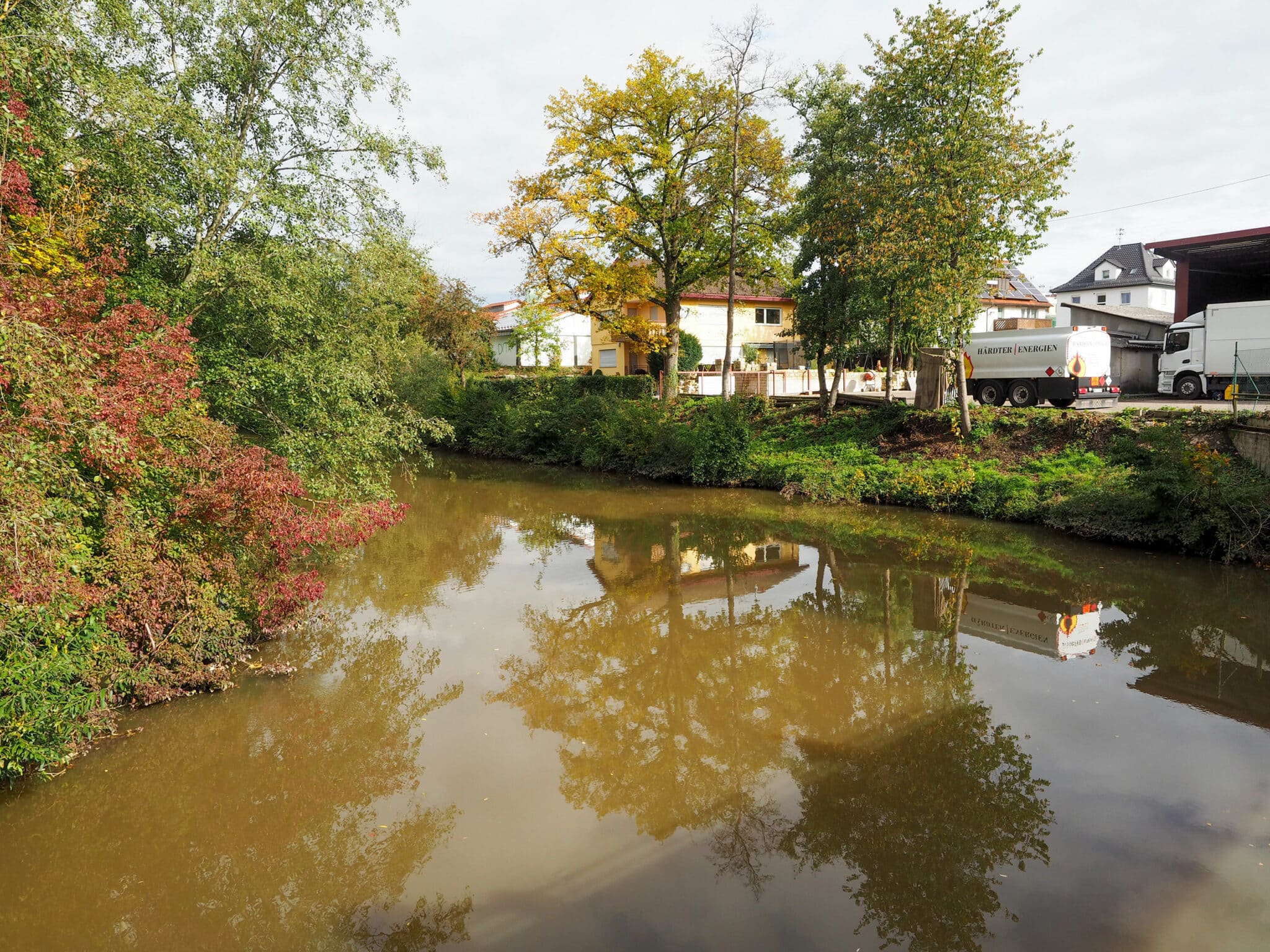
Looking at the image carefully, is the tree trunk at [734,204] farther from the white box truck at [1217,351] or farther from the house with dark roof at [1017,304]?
the house with dark roof at [1017,304]

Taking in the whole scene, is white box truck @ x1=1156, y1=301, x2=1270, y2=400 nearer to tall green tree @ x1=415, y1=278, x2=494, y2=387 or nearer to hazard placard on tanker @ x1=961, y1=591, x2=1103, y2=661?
hazard placard on tanker @ x1=961, y1=591, x2=1103, y2=661

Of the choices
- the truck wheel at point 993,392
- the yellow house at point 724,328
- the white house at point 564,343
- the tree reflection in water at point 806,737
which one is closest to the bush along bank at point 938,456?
the truck wheel at point 993,392

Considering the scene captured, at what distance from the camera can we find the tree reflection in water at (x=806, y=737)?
5.69 metres

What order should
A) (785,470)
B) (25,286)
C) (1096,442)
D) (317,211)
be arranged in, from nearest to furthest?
(25,286) < (317,211) < (1096,442) < (785,470)

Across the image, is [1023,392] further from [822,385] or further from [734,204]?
[734,204]

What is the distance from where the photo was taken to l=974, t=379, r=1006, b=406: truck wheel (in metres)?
23.4

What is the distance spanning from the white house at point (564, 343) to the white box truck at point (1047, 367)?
71.8ft

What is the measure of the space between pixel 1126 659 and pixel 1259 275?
22220 mm

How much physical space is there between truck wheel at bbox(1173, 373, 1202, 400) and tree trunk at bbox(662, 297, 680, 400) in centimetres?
1513

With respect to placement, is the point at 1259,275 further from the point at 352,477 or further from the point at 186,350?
the point at 186,350

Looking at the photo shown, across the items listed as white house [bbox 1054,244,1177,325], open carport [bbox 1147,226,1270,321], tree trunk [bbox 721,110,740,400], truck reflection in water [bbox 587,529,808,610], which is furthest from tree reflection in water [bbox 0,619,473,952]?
white house [bbox 1054,244,1177,325]

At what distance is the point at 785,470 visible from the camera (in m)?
21.1

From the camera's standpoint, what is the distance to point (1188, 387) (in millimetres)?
22625

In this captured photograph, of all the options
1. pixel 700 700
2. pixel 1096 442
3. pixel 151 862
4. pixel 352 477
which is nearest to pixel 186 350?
pixel 352 477
